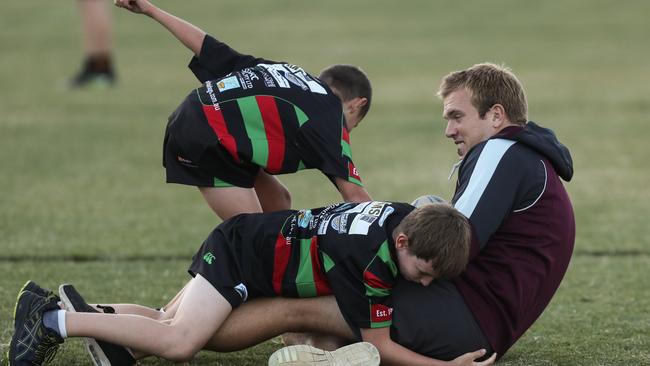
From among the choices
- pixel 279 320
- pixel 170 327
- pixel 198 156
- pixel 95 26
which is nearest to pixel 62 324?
pixel 170 327

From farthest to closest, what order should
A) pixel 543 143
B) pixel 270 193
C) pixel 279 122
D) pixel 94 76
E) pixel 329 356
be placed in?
pixel 94 76, pixel 270 193, pixel 279 122, pixel 543 143, pixel 329 356

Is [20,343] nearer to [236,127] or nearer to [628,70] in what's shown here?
[236,127]

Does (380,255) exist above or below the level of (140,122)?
above

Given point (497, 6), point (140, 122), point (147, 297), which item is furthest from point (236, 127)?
point (497, 6)

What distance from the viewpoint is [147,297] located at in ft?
16.1

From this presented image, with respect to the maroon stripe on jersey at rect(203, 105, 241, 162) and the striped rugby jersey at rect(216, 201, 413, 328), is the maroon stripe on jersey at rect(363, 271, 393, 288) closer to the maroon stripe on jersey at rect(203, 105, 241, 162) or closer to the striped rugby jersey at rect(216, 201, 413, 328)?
the striped rugby jersey at rect(216, 201, 413, 328)

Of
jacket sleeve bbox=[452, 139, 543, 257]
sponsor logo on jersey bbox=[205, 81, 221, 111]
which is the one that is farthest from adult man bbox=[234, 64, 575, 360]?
sponsor logo on jersey bbox=[205, 81, 221, 111]

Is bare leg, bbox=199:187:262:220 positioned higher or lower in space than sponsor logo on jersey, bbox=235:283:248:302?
higher

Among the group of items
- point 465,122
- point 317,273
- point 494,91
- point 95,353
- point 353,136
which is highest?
point 494,91

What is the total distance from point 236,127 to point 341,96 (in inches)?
21.0

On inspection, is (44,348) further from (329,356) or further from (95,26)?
(95,26)

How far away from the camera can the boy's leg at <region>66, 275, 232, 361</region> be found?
370 centimetres

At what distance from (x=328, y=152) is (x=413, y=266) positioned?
35.6 inches

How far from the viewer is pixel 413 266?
11.8ft
